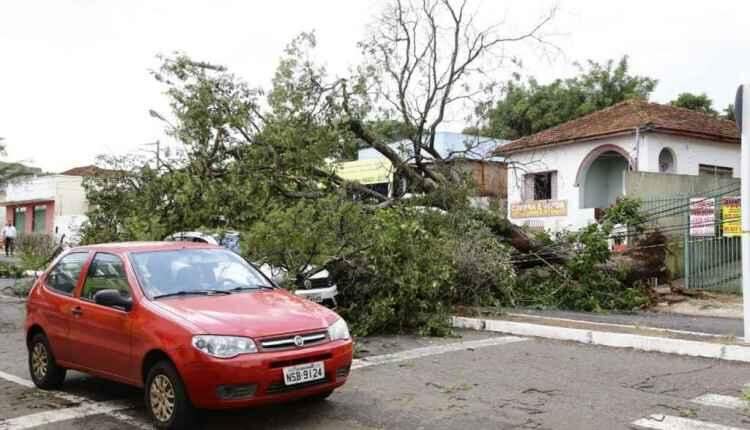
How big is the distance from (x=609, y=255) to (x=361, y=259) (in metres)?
5.96

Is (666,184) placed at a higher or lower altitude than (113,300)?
higher

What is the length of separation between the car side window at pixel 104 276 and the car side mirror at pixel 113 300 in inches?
6.7

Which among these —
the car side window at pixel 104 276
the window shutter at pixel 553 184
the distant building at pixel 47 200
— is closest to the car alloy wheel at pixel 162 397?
the car side window at pixel 104 276

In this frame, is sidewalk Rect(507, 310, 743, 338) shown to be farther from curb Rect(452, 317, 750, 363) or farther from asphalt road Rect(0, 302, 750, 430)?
asphalt road Rect(0, 302, 750, 430)

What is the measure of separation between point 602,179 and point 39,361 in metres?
22.1

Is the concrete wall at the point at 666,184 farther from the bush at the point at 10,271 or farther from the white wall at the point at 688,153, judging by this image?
the bush at the point at 10,271

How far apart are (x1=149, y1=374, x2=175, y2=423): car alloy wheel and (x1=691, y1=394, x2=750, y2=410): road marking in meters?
4.79

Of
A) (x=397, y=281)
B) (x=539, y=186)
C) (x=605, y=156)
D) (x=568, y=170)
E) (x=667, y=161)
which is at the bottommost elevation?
(x=397, y=281)

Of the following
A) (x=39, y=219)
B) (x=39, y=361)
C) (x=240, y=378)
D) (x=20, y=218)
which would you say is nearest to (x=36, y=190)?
(x=39, y=219)

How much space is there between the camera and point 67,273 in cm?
769

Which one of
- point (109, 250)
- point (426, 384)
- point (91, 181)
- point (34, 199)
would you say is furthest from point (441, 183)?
point (34, 199)

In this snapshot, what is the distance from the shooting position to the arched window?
23.6 meters

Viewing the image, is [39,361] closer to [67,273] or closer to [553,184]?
[67,273]

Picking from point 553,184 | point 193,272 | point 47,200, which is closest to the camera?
point 193,272
